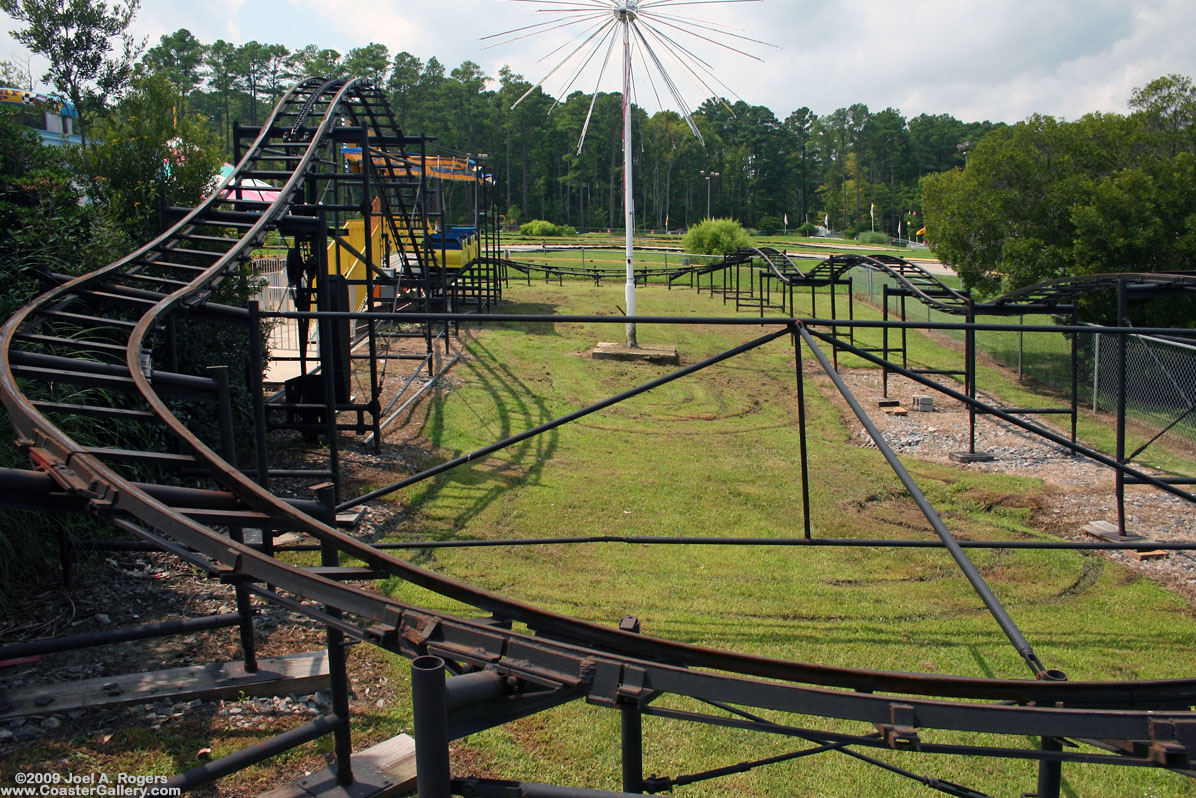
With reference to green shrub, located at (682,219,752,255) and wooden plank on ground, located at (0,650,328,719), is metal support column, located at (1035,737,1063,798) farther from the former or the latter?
green shrub, located at (682,219,752,255)

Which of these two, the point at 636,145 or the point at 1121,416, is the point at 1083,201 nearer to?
the point at 1121,416

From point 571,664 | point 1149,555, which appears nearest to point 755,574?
point 1149,555

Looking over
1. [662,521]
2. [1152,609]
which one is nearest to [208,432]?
[662,521]

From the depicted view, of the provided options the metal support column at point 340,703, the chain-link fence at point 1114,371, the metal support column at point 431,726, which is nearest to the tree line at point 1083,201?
the chain-link fence at point 1114,371

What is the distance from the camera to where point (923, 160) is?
108375 millimetres

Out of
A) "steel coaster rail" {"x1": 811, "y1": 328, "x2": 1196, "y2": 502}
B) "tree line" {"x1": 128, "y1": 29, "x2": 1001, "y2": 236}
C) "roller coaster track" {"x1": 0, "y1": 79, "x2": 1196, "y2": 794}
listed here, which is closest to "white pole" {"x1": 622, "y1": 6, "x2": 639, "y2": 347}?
"steel coaster rail" {"x1": 811, "y1": 328, "x2": 1196, "y2": 502}

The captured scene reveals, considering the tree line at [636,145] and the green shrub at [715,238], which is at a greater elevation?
the tree line at [636,145]

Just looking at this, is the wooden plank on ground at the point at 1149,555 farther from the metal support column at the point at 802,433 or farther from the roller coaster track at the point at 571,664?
the roller coaster track at the point at 571,664

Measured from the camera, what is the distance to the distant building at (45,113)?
11625mm

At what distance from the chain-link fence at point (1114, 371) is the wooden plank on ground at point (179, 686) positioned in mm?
8870

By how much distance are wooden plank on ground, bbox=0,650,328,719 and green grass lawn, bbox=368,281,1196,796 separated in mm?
1067

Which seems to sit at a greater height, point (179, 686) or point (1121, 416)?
point (1121, 416)

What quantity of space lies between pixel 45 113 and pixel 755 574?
17937 mm

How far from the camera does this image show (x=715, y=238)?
47.8 metres
